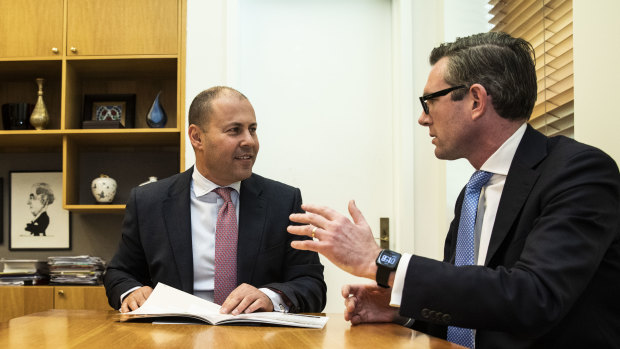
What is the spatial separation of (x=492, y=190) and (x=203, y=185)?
111 centimetres

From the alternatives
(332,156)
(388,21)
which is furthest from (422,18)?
(332,156)

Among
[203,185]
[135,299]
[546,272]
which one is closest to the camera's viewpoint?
[546,272]

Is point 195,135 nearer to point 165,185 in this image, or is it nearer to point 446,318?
point 165,185

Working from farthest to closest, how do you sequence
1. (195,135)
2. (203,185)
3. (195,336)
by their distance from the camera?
(195,135)
(203,185)
(195,336)

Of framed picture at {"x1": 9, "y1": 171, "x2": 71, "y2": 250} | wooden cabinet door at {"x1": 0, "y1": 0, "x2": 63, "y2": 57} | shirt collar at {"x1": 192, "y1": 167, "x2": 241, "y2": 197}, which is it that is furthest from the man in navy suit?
framed picture at {"x1": 9, "y1": 171, "x2": 71, "y2": 250}

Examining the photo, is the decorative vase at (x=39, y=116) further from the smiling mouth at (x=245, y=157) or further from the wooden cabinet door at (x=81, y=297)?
the smiling mouth at (x=245, y=157)

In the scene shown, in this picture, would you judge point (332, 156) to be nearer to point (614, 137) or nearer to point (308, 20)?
point (308, 20)

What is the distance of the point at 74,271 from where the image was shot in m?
3.31

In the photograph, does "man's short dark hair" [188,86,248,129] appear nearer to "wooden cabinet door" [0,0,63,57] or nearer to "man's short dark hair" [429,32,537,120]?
"man's short dark hair" [429,32,537,120]

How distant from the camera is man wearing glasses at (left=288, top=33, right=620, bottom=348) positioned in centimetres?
121

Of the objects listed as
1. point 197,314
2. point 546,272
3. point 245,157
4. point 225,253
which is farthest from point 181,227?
point 546,272

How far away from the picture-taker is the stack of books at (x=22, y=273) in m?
3.34

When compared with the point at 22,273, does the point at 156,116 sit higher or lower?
higher

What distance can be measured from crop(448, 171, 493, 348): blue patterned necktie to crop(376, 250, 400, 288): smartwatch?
0.38 metres
